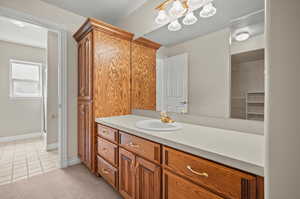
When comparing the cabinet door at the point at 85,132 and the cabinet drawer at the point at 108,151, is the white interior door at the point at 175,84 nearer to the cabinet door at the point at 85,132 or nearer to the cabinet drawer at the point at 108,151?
the cabinet drawer at the point at 108,151

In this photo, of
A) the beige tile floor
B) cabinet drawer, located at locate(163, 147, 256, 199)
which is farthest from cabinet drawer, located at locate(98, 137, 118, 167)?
the beige tile floor

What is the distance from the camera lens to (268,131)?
0.49 meters

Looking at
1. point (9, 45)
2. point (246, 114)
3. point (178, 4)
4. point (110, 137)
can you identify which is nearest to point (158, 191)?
point (110, 137)

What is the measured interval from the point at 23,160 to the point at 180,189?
287 centimetres

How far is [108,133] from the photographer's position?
155 centimetres

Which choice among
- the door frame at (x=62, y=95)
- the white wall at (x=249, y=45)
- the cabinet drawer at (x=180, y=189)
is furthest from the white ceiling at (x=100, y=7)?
the cabinet drawer at (x=180, y=189)

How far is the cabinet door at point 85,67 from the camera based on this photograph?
1.87 metres

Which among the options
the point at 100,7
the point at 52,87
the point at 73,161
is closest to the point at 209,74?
the point at 100,7

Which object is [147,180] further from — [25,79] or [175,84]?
→ [25,79]

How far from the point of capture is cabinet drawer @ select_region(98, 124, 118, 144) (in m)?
1.44

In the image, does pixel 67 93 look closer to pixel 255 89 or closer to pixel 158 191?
pixel 158 191

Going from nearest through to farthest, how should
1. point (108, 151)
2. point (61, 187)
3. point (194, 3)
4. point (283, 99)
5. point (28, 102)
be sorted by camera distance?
point (283, 99) < point (194, 3) < point (108, 151) < point (61, 187) < point (28, 102)

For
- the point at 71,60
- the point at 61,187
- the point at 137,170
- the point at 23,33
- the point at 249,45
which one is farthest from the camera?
the point at 23,33

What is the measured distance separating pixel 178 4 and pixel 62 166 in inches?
108
